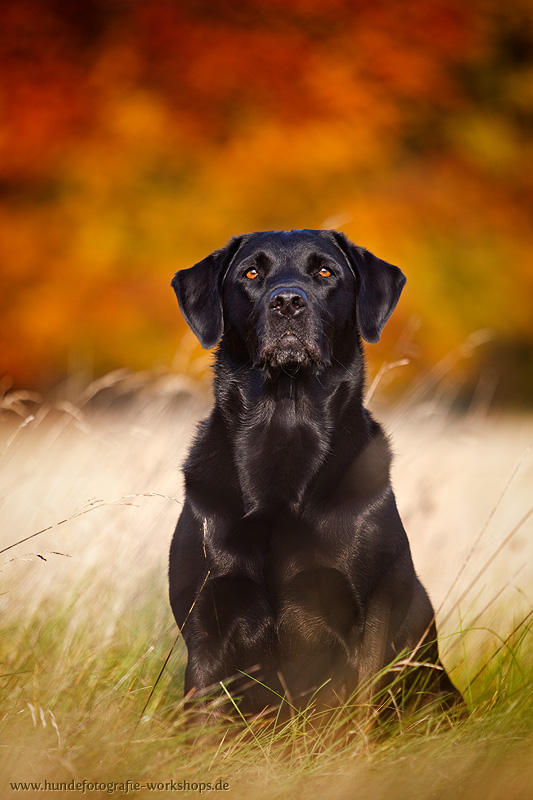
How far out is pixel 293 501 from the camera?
256 centimetres

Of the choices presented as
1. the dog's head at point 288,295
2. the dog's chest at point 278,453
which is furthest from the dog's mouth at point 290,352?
the dog's chest at point 278,453

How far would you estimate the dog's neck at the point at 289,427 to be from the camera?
2.60 m

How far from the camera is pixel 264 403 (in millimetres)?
2834

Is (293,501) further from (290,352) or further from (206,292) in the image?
(206,292)

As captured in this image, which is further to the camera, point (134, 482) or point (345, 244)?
point (134, 482)

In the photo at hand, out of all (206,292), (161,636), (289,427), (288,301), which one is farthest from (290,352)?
(161,636)

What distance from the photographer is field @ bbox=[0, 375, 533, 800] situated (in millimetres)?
1896

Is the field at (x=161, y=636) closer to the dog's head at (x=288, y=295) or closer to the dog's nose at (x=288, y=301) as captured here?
the dog's head at (x=288, y=295)

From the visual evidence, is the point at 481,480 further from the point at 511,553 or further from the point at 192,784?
the point at 192,784

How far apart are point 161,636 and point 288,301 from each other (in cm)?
126

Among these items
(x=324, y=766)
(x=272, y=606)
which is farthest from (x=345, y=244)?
(x=324, y=766)

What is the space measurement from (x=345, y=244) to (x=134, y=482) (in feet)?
5.32

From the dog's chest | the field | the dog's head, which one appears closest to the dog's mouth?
the dog's head

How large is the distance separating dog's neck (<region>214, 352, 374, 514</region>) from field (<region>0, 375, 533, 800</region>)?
23cm
